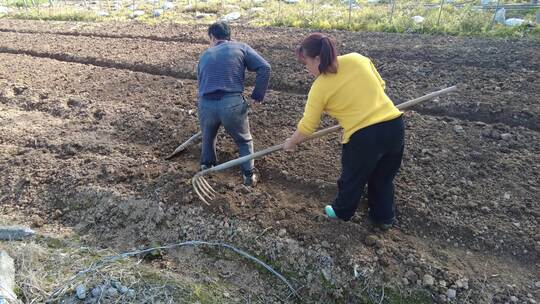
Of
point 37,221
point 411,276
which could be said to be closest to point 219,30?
point 37,221

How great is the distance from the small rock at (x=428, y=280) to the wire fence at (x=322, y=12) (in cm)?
657

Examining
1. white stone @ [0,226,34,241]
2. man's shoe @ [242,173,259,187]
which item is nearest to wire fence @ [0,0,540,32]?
man's shoe @ [242,173,259,187]

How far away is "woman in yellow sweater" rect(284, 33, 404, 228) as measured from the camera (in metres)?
→ 2.85

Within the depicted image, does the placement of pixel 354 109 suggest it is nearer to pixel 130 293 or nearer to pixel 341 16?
pixel 130 293

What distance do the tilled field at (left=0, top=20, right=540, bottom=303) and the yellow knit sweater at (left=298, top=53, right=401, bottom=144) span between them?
1.03 meters

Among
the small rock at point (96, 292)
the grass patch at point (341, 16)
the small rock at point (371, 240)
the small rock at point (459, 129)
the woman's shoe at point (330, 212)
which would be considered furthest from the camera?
the grass patch at point (341, 16)

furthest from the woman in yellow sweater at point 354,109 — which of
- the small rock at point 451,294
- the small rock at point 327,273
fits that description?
the small rock at point 451,294

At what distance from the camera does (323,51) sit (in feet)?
9.09

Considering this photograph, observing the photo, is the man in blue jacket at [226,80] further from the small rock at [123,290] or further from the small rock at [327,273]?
the small rock at [123,290]

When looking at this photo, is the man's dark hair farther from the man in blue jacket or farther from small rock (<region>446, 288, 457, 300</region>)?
small rock (<region>446, 288, 457, 300</region>)

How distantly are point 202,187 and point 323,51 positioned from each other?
1876 millimetres

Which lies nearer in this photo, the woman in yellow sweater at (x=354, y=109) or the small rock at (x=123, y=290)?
the woman in yellow sweater at (x=354, y=109)

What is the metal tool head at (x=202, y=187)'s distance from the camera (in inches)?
156

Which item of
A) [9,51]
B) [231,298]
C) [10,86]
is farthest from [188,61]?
[231,298]
